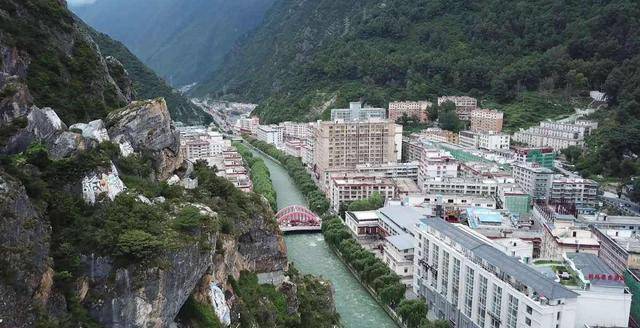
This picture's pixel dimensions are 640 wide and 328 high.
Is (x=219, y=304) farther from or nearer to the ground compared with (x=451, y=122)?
nearer to the ground

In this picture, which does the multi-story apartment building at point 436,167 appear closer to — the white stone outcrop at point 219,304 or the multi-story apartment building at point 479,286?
the multi-story apartment building at point 479,286

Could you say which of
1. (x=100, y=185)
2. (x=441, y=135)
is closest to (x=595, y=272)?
(x=100, y=185)

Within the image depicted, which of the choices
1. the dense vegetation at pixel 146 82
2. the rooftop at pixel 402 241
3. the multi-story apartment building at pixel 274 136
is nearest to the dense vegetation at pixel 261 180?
the rooftop at pixel 402 241

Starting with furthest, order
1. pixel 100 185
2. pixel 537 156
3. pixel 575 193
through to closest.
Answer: pixel 537 156 < pixel 575 193 < pixel 100 185

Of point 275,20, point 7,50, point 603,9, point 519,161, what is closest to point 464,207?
point 519,161

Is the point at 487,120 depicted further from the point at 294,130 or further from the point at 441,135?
the point at 294,130
